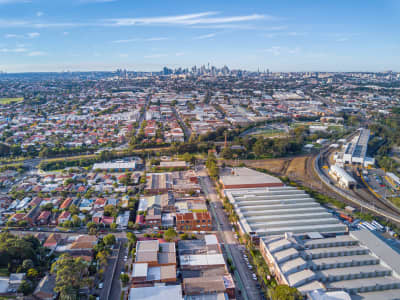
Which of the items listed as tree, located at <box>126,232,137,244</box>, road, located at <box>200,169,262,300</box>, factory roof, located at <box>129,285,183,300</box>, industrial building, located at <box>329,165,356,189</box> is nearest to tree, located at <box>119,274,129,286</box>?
factory roof, located at <box>129,285,183,300</box>

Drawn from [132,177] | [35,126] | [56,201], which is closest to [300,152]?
[132,177]

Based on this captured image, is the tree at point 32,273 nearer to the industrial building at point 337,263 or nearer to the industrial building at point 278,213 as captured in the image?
the industrial building at point 278,213

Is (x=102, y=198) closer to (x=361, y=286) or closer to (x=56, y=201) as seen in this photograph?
(x=56, y=201)

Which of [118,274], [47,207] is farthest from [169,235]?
[47,207]

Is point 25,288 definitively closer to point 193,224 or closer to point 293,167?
point 193,224

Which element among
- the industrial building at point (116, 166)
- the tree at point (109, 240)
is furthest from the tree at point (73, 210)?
the industrial building at point (116, 166)
